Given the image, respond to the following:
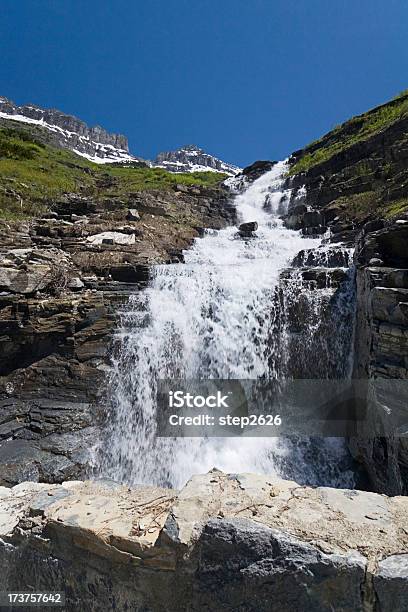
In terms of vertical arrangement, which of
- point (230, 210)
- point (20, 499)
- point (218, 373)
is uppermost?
point (230, 210)

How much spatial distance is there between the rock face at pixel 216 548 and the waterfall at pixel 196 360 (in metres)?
7.55

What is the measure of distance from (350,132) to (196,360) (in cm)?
3342

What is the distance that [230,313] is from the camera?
42.5 feet

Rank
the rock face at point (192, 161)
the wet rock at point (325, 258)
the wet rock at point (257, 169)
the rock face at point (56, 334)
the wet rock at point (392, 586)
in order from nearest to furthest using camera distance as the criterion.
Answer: the wet rock at point (392, 586), the rock face at point (56, 334), the wet rock at point (325, 258), the wet rock at point (257, 169), the rock face at point (192, 161)

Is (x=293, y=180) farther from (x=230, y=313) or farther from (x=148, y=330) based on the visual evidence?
(x=148, y=330)

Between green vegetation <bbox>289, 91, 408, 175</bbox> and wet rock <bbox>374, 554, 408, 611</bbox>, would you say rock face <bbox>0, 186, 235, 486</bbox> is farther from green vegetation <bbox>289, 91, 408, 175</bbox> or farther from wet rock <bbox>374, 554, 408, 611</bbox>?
green vegetation <bbox>289, 91, 408, 175</bbox>

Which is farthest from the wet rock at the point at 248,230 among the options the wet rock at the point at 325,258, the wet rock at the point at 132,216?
the wet rock at the point at 132,216

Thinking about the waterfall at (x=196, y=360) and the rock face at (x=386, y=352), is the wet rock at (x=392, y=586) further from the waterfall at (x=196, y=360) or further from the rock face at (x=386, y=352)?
the waterfall at (x=196, y=360)

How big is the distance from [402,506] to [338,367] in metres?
9.47

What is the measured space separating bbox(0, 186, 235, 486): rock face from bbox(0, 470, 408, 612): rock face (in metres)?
7.20

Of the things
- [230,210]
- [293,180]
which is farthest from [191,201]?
[293,180]

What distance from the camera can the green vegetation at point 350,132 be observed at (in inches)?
1207

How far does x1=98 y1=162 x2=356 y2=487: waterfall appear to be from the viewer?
33.2 feet

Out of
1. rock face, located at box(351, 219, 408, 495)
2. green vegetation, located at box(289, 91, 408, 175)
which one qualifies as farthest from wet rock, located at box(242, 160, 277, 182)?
rock face, located at box(351, 219, 408, 495)
